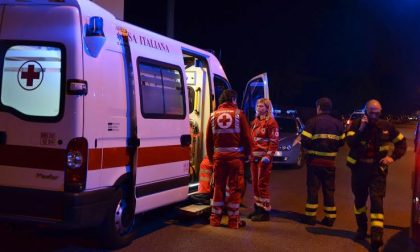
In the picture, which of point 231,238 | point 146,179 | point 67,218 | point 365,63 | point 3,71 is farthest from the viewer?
point 365,63

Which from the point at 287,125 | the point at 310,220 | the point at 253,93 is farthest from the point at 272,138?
the point at 287,125

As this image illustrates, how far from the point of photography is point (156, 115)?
21.8 ft

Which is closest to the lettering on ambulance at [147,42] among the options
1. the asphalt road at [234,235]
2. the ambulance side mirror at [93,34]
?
the ambulance side mirror at [93,34]

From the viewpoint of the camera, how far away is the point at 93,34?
5.35 m

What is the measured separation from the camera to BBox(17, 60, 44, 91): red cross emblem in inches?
211

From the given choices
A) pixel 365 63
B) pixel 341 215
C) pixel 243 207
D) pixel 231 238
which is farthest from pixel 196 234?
pixel 365 63

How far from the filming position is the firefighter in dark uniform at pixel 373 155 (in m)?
6.70

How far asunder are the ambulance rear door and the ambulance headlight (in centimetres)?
6

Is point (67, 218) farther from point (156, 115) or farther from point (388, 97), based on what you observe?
point (388, 97)

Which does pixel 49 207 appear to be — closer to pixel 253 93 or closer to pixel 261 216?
pixel 261 216

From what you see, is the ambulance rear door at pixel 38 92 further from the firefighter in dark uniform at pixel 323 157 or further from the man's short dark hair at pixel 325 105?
the man's short dark hair at pixel 325 105

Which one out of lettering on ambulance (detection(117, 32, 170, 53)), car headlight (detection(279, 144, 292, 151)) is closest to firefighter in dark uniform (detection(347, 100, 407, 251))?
lettering on ambulance (detection(117, 32, 170, 53))

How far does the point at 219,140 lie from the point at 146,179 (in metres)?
1.41

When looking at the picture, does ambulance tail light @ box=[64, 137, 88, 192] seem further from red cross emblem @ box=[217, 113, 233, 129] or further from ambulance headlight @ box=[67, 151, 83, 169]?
red cross emblem @ box=[217, 113, 233, 129]
